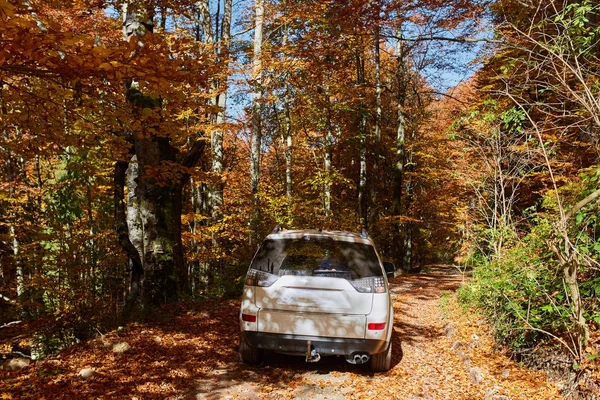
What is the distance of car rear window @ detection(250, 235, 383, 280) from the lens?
460 centimetres

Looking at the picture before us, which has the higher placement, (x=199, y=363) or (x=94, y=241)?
(x=94, y=241)

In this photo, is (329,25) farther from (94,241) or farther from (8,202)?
(8,202)

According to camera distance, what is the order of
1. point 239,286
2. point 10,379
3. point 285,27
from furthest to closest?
point 285,27 < point 239,286 < point 10,379

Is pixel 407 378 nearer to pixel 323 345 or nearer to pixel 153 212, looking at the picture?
pixel 323 345

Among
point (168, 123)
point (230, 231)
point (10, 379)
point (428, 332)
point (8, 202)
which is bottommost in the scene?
point (428, 332)

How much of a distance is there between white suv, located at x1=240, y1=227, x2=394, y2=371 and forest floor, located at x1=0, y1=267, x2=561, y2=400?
373 millimetres

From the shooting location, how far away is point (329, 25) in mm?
12023

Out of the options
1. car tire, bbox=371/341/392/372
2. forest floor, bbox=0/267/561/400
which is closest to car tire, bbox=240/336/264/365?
forest floor, bbox=0/267/561/400

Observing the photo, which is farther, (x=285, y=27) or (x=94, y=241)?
(x=285, y=27)

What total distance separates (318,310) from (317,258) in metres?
0.68

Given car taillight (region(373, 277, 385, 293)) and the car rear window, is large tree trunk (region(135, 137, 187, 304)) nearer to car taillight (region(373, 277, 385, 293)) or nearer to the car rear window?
the car rear window

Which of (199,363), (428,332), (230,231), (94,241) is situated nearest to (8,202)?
(94,241)

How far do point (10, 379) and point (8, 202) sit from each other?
397 inches

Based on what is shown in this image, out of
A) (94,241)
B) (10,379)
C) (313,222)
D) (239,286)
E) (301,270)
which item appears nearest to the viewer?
(10,379)
